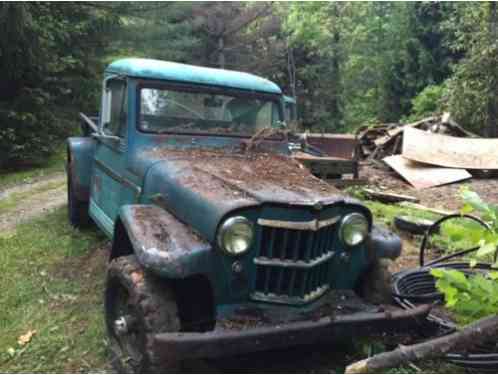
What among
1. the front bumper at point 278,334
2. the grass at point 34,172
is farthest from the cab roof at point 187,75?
the grass at point 34,172

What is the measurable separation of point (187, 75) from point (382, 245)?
233 centimetres

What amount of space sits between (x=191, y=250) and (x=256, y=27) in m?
21.4

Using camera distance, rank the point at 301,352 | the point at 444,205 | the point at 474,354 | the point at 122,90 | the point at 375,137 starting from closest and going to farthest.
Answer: the point at 474,354 < the point at 301,352 < the point at 122,90 < the point at 444,205 < the point at 375,137

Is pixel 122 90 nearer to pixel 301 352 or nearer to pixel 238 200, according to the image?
pixel 238 200

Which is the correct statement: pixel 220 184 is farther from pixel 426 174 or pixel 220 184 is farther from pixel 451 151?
pixel 451 151

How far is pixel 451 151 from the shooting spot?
1077 cm

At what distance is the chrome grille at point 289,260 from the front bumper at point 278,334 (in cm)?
22

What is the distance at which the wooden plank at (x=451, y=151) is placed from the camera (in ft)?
34.0

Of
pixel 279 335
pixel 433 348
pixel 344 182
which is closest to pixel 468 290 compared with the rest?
pixel 433 348

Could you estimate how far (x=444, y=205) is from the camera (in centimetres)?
830

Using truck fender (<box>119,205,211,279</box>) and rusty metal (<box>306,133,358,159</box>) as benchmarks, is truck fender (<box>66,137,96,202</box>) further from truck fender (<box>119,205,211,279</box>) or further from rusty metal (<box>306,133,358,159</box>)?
rusty metal (<box>306,133,358,159</box>)

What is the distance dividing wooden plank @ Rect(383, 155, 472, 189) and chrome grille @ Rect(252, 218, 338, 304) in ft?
23.8

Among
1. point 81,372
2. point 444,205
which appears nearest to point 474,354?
point 81,372

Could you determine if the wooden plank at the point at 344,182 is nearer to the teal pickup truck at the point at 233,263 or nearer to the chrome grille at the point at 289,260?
the teal pickup truck at the point at 233,263
